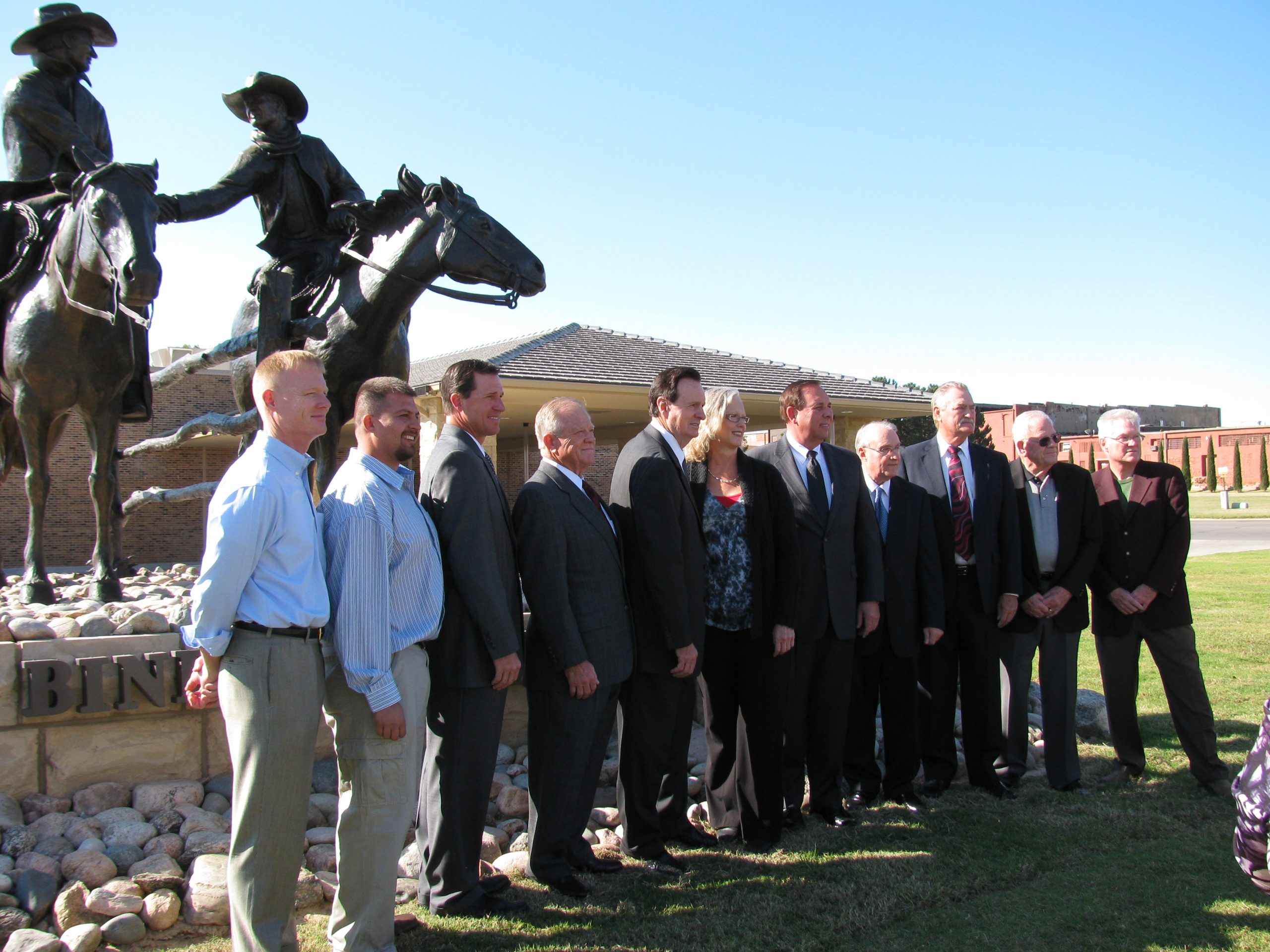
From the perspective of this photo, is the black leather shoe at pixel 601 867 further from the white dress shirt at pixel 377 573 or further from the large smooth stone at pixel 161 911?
the large smooth stone at pixel 161 911

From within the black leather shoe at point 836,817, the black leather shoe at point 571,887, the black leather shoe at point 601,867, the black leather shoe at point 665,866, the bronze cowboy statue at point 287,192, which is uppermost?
the bronze cowboy statue at point 287,192

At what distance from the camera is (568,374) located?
17.6m

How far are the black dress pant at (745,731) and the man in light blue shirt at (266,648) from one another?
2.33 metres

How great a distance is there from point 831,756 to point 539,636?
1.93 metres

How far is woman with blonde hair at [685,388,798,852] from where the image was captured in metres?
4.66

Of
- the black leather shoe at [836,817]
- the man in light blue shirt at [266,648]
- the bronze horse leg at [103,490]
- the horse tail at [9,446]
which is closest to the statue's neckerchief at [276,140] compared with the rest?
the bronze horse leg at [103,490]

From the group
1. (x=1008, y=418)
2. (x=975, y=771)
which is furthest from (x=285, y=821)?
(x=1008, y=418)

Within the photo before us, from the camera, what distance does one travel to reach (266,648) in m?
2.93

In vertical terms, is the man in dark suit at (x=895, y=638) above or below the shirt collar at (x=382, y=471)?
below

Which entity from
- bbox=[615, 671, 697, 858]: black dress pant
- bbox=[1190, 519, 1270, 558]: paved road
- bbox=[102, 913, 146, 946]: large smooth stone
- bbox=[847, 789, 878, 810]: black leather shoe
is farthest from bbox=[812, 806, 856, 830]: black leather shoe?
bbox=[1190, 519, 1270, 558]: paved road

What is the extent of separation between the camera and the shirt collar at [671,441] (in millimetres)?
4598

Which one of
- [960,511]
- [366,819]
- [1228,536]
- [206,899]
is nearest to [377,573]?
[366,819]

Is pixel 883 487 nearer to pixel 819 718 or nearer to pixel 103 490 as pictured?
pixel 819 718

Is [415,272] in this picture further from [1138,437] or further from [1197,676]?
[1197,676]
